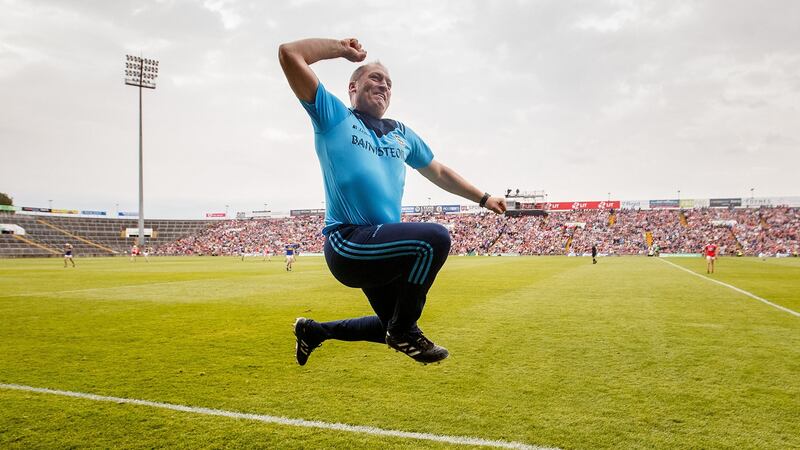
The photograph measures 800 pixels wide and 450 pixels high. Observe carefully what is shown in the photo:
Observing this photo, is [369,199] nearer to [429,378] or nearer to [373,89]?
[373,89]

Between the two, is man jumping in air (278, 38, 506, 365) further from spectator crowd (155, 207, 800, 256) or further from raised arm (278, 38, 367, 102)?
spectator crowd (155, 207, 800, 256)

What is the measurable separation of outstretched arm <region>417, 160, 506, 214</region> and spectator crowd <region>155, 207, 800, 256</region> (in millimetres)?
60641

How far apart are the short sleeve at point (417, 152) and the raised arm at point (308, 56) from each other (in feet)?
3.06

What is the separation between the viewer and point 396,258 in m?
3.16

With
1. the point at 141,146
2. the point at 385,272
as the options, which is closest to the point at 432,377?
the point at 385,272

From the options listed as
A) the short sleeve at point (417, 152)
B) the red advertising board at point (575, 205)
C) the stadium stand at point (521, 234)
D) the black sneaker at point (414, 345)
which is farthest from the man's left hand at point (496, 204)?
the red advertising board at point (575, 205)

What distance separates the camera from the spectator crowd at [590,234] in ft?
223

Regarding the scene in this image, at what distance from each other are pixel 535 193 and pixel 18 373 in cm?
7991

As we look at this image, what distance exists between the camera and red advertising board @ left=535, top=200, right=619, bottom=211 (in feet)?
268

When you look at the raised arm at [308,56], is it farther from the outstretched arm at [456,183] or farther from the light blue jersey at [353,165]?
the outstretched arm at [456,183]

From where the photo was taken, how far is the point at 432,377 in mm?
6816

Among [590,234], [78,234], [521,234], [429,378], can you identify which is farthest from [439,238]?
[78,234]

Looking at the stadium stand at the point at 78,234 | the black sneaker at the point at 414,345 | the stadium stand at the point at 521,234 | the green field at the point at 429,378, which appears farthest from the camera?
→ the stadium stand at the point at 78,234

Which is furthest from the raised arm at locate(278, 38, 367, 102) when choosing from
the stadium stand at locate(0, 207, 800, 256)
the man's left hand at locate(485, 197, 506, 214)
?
the stadium stand at locate(0, 207, 800, 256)
